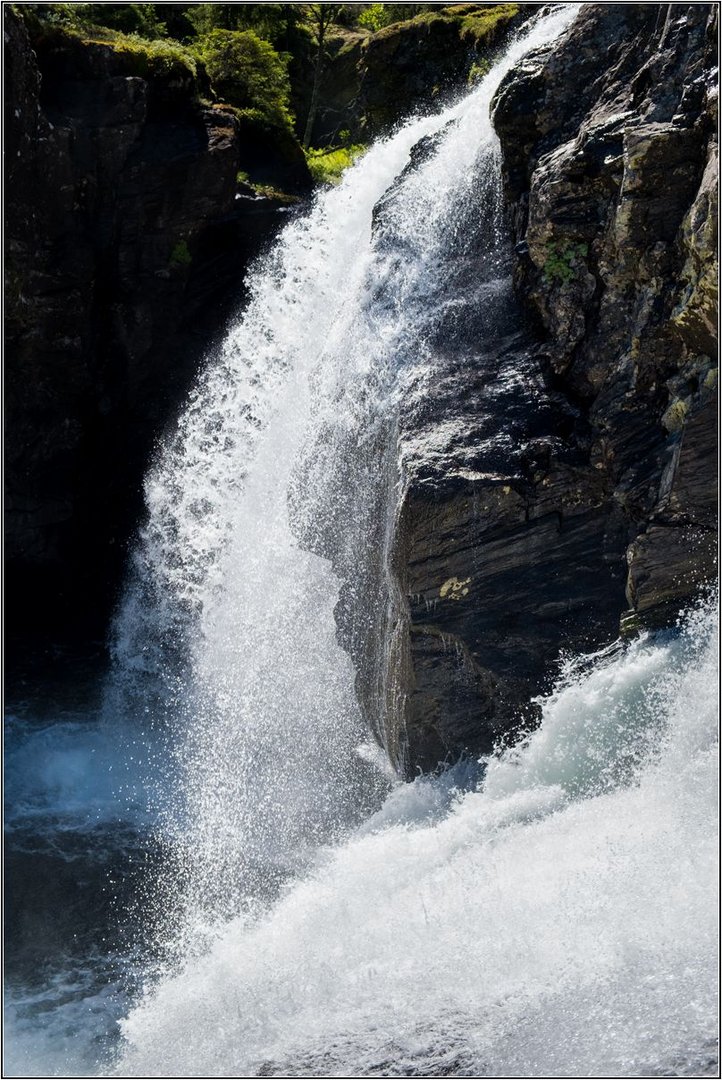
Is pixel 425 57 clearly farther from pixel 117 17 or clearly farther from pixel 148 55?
pixel 148 55

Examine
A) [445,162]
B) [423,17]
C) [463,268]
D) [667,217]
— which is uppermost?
[423,17]

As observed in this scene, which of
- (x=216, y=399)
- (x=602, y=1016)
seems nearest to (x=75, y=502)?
(x=216, y=399)

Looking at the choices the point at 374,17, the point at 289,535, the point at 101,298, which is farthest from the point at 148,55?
the point at 374,17

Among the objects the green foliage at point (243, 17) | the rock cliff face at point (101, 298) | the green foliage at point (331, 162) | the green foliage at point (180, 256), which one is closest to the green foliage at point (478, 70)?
the green foliage at point (331, 162)

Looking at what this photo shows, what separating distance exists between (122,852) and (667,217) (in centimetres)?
917

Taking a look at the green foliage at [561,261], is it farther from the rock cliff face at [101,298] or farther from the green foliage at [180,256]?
the green foliage at [180,256]

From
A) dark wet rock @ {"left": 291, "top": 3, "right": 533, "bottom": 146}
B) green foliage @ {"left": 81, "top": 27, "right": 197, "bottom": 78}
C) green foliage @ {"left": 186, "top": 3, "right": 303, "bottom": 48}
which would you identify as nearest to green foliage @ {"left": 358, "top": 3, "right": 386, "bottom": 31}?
green foliage @ {"left": 186, "top": 3, "right": 303, "bottom": 48}

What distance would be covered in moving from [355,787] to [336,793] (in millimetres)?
269

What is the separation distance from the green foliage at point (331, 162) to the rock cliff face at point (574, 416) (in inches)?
304

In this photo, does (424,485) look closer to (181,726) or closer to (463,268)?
(463,268)

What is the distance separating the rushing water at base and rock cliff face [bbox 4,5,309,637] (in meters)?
0.79

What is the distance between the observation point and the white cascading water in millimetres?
6145

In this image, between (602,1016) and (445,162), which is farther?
(445,162)

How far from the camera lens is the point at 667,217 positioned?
8727 millimetres
